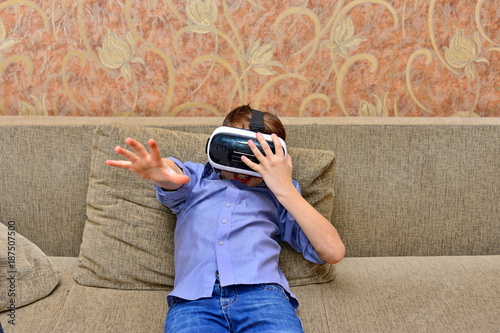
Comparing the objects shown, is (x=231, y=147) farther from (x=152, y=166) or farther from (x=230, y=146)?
(x=152, y=166)

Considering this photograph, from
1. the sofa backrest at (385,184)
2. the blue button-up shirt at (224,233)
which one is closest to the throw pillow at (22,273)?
the sofa backrest at (385,184)

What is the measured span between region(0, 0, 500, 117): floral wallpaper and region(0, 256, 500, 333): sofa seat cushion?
21.5 inches

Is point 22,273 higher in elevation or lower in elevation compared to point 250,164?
lower

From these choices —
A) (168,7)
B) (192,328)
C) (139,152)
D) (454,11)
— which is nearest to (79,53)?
(168,7)

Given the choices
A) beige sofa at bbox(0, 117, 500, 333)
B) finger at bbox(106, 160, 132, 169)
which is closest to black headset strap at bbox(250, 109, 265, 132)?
beige sofa at bbox(0, 117, 500, 333)

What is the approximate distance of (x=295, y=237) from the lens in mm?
1469

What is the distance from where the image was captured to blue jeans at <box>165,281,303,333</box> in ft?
3.98

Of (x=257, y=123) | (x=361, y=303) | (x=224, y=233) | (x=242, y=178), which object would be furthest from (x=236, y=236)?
(x=361, y=303)

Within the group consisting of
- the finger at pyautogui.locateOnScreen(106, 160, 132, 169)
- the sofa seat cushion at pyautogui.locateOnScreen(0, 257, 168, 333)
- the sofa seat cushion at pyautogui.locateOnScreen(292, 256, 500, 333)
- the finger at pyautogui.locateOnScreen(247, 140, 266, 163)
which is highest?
the finger at pyautogui.locateOnScreen(106, 160, 132, 169)

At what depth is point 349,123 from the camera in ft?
5.52

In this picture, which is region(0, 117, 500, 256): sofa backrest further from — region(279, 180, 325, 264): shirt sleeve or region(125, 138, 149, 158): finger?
region(125, 138, 149, 158): finger

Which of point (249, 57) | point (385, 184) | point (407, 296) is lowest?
point (407, 296)

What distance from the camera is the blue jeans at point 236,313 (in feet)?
3.98

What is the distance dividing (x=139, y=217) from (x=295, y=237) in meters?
0.44
